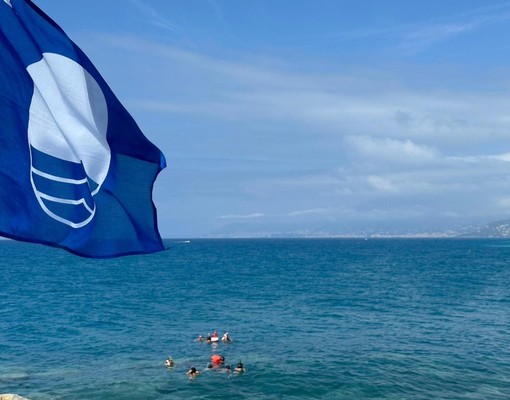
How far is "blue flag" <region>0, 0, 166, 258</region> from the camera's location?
12.0m

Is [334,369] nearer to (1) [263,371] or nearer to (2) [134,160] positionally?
(1) [263,371]

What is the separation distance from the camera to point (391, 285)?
91.9 metres

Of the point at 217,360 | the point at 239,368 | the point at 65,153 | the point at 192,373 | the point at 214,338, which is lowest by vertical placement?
the point at 192,373

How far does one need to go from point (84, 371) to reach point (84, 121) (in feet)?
93.8

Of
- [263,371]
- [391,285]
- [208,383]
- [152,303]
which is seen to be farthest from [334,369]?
[391,285]

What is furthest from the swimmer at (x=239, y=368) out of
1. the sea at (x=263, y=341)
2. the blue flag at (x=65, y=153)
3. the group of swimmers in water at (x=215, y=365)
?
the blue flag at (x=65, y=153)

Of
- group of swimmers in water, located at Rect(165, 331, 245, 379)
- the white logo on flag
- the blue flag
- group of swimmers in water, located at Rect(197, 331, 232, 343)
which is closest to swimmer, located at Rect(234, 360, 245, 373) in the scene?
group of swimmers in water, located at Rect(165, 331, 245, 379)

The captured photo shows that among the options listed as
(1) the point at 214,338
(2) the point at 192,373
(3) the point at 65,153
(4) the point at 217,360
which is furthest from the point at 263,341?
(3) the point at 65,153

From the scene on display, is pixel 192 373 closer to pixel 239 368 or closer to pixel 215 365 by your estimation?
pixel 215 365

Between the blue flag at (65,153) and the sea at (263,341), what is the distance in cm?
2091

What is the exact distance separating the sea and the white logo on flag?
21948 mm

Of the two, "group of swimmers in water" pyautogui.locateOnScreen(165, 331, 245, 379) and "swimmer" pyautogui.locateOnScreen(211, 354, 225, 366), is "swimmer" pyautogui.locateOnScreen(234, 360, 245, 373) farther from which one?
"swimmer" pyautogui.locateOnScreen(211, 354, 225, 366)

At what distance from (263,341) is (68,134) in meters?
36.1

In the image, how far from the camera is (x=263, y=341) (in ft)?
153
